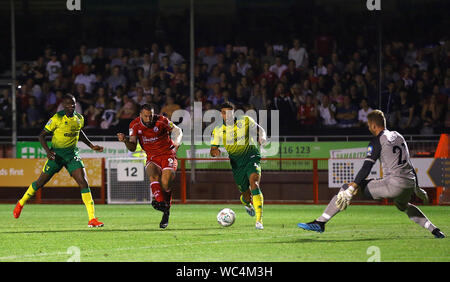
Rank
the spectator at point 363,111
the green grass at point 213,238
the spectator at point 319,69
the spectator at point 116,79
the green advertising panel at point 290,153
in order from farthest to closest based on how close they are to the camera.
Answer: the spectator at point 116,79 < the spectator at point 319,69 < the spectator at point 363,111 < the green advertising panel at point 290,153 < the green grass at point 213,238

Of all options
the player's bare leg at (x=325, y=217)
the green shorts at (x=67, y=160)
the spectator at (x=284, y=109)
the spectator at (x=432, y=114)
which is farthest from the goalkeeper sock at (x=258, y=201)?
the spectator at (x=432, y=114)

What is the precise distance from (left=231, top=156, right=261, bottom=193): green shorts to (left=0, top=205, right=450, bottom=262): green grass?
2.35ft

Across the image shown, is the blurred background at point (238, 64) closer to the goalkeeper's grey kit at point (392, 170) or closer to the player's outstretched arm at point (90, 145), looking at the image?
the player's outstretched arm at point (90, 145)

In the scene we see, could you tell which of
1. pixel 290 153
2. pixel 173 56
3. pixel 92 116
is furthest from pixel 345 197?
pixel 173 56

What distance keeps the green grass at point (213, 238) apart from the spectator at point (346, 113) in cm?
584

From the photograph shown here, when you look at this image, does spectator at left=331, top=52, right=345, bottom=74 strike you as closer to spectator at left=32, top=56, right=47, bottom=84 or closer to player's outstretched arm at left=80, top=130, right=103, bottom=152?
spectator at left=32, top=56, right=47, bottom=84

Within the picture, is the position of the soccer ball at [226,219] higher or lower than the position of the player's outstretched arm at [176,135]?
lower

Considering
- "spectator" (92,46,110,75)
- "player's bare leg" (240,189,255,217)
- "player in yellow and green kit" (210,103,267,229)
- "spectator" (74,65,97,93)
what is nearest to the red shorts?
"player in yellow and green kit" (210,103,267,229)

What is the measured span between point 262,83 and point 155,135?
11100 mm

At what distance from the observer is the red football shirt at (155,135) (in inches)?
533

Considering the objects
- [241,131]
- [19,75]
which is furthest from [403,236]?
[19,75]

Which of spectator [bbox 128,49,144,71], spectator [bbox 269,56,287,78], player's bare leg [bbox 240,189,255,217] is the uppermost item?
spectator [bbox 128,49,144,71]

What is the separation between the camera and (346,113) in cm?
2334

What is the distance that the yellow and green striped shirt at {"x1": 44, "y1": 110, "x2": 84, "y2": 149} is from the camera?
46.9 feet
